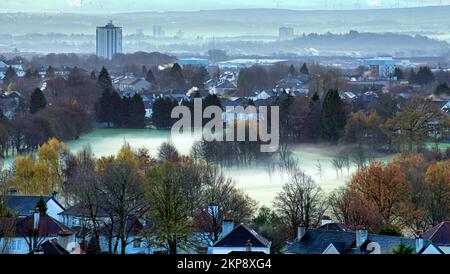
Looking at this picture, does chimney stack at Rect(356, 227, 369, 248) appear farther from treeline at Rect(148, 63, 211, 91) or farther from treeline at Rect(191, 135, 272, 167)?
treeline at Rect(148, 63, 211, 91)

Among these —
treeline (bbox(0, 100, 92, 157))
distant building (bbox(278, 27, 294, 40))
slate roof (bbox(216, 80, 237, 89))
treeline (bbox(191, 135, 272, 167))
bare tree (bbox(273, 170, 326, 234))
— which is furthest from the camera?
distant building (bbox(278, 27, 294, 40))

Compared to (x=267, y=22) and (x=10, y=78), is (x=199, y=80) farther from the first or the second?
(x=267, y=22)

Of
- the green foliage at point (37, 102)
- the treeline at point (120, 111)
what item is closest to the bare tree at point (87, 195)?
the green foliage at point (37, 102)

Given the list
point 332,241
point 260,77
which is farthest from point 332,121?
point 260,77

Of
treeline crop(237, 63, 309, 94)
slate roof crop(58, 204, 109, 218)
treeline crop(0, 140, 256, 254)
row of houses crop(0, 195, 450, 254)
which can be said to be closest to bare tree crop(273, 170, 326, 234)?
treeline crop(0, 140, 256, 254)

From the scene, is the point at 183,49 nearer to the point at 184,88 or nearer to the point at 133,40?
the point at 133,40

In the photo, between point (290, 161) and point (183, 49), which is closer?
point (290, 161)
